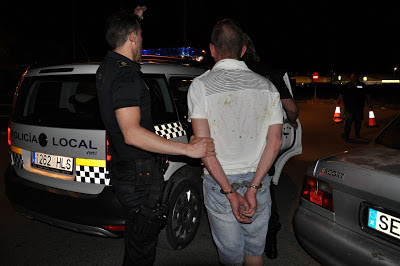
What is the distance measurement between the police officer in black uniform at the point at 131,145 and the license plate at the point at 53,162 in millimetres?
826

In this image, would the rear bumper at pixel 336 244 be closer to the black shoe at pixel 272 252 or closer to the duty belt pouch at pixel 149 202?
the black shoe at pixel 272 252

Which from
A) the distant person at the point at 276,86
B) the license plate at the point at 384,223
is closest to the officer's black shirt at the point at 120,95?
the distant person at the point at 276,86

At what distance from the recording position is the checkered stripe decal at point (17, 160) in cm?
306

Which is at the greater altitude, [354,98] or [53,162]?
[354,98]

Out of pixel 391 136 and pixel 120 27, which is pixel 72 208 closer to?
pixel 120 27

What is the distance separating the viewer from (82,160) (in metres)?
2.62

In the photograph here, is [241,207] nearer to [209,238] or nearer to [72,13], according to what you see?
[209,238]

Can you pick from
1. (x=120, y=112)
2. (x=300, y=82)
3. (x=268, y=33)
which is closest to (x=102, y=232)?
(x=120, y=112)

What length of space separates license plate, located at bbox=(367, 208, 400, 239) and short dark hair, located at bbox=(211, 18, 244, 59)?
131cm

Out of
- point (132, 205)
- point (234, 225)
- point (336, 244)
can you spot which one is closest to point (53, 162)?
point (132, 205)

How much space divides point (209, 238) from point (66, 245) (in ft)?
5.02

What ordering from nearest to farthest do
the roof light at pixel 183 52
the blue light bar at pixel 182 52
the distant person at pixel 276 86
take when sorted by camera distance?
the distant person at pixel 276 86
the roof light at pixel 183 52
the blue light bar at pixel 182 52

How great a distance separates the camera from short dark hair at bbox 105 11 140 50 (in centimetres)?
197

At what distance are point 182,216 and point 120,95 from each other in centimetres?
177
